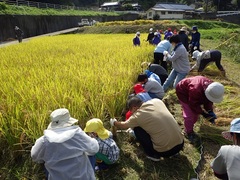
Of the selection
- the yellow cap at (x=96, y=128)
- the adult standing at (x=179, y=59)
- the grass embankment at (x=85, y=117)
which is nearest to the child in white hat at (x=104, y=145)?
the yellow cap at (x=96, y=128)

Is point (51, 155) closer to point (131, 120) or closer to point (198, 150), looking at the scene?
point (131, 120)

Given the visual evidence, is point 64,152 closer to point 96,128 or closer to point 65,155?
point 65,155

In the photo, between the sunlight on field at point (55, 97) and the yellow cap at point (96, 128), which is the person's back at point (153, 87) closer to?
the sunlight on field at point (55, 97)

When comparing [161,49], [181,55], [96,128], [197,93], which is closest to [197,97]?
[197,93]

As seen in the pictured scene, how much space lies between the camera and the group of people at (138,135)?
5.76ft

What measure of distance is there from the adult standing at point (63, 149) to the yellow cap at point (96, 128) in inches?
13.6

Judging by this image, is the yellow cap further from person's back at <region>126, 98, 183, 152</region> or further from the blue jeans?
the blue jeans

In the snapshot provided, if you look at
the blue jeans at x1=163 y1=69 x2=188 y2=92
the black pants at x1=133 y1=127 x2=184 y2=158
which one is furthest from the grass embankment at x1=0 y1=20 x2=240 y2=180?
→ the blue jeans at x1=163 y1=69 x2=188 y2=92

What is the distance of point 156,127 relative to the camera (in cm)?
243

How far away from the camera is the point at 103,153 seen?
2342 millimetres

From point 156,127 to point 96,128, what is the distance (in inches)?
26.1

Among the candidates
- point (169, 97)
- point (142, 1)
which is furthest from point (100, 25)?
point (142, 1)

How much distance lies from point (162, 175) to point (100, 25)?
24.2 m

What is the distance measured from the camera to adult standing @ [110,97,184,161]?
242 cm
